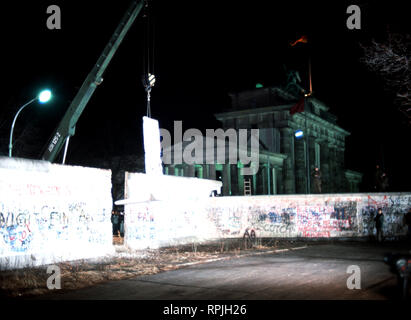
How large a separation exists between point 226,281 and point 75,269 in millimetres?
5261

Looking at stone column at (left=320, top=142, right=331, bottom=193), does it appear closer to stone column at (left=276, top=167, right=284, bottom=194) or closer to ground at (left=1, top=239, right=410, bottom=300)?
stone column at (left=276, top=167, right=284, bottom=194)

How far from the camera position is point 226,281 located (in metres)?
10.9

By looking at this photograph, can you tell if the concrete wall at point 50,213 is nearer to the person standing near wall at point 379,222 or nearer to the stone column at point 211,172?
the person standing near wall at point 379,222

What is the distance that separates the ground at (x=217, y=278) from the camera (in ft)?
30.5

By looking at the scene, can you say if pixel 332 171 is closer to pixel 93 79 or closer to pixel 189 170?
pixel 189 170

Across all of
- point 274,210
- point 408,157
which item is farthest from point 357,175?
point 274,210

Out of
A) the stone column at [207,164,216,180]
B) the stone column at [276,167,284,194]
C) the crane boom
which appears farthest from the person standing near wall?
the stone column at [276,167,284,194]

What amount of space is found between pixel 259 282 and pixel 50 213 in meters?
8.27

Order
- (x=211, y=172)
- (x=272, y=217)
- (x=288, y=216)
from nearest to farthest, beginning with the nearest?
(x=288, y=216) < (x=272, y=217) < (x=211, y=172)

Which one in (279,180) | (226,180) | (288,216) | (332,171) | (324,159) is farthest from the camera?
(332,171)

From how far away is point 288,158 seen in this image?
5422 cm

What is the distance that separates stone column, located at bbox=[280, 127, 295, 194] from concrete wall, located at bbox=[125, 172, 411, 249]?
27.4 meters

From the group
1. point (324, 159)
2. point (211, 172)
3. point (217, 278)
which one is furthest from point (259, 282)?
point (324, 159)

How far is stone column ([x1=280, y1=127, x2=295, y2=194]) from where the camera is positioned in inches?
2126
